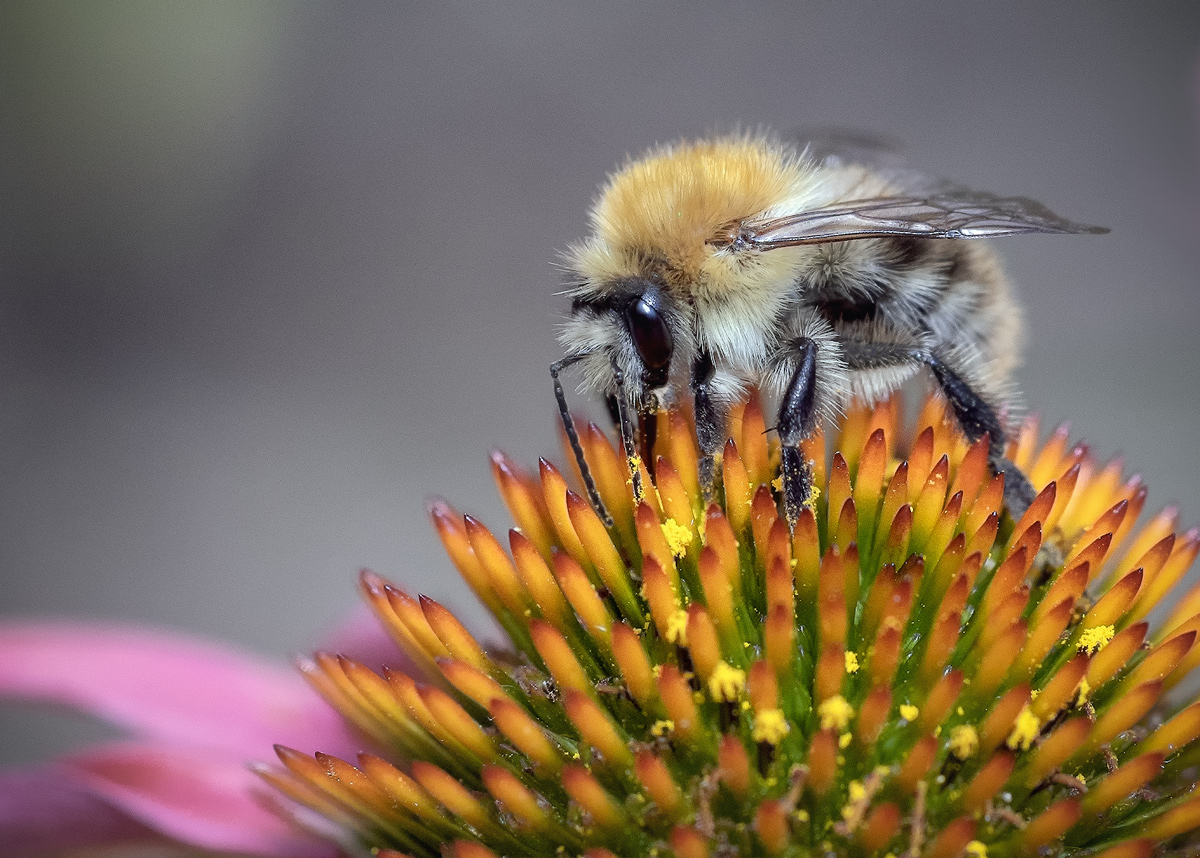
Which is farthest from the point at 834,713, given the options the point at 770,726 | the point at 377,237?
the point at 377,237

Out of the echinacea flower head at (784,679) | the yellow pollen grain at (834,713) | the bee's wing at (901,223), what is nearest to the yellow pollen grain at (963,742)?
the echinacea flower head at (784,679)

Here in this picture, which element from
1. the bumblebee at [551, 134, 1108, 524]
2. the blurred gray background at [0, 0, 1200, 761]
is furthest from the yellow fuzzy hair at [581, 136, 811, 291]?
the blurred gray background at [0, 0, 1200, 761]

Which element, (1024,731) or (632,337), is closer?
(1024,731)

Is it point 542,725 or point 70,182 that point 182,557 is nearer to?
point 70,182

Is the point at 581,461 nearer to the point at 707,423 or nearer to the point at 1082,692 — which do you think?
the point at 707,423

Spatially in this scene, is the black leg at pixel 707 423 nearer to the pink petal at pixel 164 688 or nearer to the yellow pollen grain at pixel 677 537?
the yellow pollen grain at pixel 677 537
